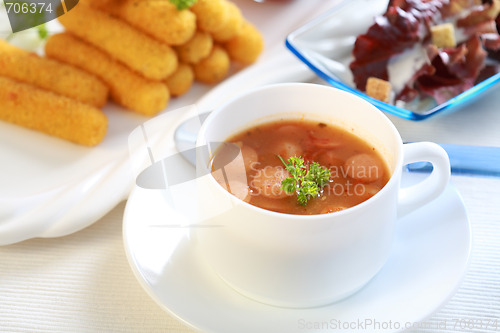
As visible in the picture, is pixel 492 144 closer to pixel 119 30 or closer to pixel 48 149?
pixel 119 30

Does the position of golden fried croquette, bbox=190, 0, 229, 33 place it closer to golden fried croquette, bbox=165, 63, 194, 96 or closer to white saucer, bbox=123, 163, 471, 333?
golden fried croquette, bbox=165, 63, 194, 96

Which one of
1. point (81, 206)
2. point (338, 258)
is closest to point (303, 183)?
point (338, 258)

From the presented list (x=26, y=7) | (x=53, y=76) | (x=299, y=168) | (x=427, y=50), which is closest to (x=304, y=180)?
(x=299, y=168)

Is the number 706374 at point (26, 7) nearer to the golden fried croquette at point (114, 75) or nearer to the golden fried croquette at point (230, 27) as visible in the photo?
the golden fried croquette at point (114, 75)

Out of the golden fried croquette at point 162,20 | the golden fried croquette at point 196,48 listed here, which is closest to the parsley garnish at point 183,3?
the golden fried croquette at point 162,20

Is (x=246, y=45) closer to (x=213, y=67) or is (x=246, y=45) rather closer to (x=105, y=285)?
(x=213, y=67)

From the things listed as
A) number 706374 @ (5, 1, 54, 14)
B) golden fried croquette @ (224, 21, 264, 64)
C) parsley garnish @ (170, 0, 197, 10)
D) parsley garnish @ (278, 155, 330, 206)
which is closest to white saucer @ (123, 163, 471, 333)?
parsley garnish @ (278, 155, 330, 206)
